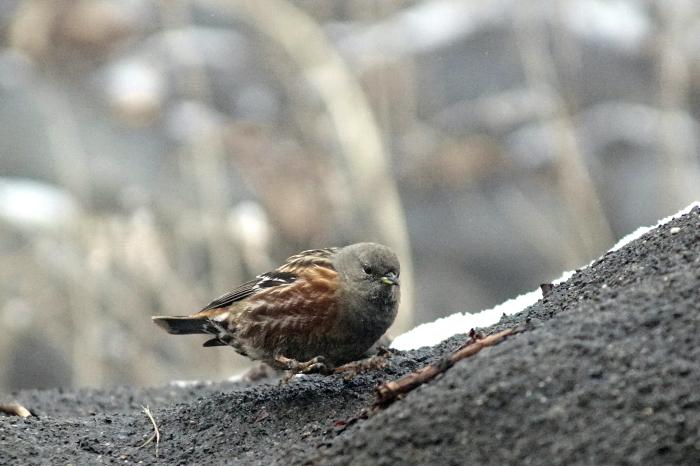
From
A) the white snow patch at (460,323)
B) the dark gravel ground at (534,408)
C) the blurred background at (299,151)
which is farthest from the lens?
the blurred background at (299,151)

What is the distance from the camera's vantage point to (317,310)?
3.07 meters

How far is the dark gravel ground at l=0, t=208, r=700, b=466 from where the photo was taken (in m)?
1.74

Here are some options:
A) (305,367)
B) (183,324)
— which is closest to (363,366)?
(305,367)

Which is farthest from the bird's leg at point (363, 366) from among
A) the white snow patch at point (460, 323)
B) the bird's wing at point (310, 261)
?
the white snow patch at point (460, 323)

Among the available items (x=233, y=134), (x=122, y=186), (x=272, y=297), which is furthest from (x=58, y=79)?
(x=272, y=297)

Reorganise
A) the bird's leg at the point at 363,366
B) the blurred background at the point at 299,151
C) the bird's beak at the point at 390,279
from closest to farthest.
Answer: the bird's leg at the point at 363,366, the bird's beak at the point at 390,279, the blurred background at the point at 299,151

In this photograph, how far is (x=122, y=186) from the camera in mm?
7098

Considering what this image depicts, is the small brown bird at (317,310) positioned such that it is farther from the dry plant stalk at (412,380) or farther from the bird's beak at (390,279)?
the dry plant stalk at (412,380)

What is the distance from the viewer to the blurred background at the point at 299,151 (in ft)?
22.6

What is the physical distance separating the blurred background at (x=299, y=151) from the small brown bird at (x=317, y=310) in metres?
3.50

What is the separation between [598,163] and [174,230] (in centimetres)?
Result: 398

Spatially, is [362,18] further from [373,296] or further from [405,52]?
[373,296]

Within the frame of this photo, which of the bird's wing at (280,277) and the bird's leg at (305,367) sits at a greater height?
the bird's wing at (280,277)

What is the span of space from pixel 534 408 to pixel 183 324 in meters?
1.99
